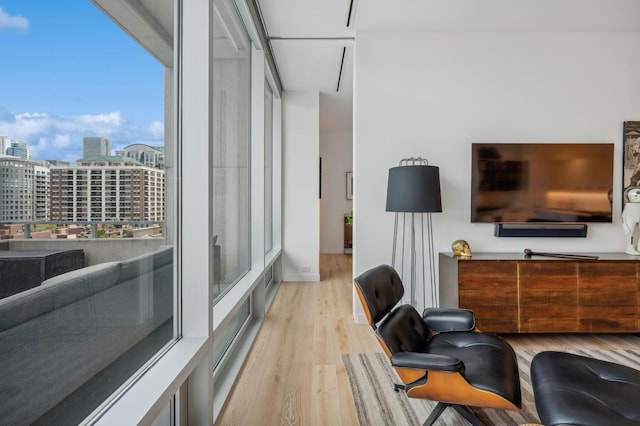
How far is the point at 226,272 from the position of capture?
2.58m

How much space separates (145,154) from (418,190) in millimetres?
2228

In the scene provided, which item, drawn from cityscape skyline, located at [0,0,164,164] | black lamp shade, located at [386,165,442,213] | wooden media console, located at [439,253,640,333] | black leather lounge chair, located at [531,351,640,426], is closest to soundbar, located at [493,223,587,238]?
wooden media console, located at [439,253,640,333]

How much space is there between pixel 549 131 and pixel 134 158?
12.3 feet

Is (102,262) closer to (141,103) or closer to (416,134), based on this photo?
(141,103)

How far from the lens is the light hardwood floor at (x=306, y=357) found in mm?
2010

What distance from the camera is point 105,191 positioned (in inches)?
44.9

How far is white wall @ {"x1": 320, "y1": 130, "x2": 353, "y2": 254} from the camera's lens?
8.25 metres

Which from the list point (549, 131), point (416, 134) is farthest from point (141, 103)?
point (549, 131)

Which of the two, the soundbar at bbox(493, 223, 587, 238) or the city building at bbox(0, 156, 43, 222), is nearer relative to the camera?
the city building at bbox(0, 156, 43, 222)

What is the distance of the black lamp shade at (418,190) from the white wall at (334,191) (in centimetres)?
518

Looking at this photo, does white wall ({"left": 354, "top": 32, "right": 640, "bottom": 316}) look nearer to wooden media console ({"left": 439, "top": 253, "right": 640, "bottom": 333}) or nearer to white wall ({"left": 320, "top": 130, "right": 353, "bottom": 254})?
wooden media console ({"left": 439, "top": 253, "right": 640, "bottom": 333})

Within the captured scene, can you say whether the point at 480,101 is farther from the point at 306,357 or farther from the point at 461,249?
the point at 306,357

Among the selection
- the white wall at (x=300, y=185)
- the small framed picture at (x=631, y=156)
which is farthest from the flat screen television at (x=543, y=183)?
the white wall at (x=300, y=185)

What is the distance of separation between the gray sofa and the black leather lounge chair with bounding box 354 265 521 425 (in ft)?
3.64
